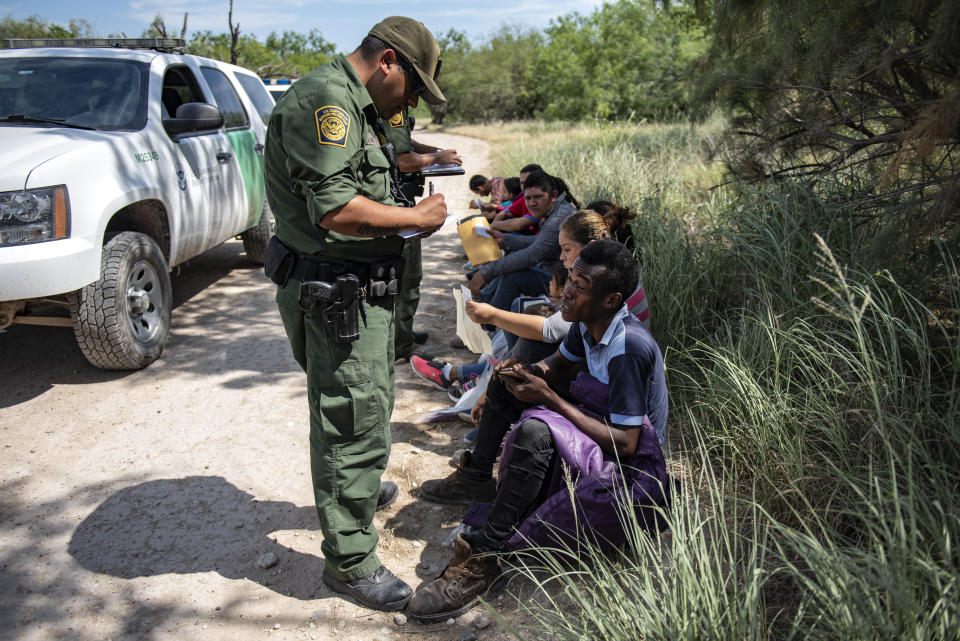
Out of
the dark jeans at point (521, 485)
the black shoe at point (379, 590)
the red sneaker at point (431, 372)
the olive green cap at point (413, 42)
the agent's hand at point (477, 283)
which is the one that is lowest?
the black shoe at point (379, 590)

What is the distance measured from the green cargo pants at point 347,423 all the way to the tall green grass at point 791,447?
0.64 metres

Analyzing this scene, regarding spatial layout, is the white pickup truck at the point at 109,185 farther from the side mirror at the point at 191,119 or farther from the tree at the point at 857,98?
the tree at the point at 857,98

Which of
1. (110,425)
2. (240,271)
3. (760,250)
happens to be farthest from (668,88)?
(110,425)

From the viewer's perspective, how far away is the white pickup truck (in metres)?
3.75

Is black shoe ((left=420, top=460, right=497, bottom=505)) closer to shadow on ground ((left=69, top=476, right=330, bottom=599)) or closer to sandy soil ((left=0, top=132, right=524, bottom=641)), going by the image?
sandy soil ((left=0, top=132, right=524, bottom=641))

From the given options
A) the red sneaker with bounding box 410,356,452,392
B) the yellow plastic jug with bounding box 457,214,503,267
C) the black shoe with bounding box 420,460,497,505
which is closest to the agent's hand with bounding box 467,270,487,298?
the yellow plastic jug with bounding box 457,214,503,267

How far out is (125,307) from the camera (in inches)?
166

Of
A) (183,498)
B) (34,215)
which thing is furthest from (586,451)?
(34,215)

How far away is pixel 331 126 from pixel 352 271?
0.51m

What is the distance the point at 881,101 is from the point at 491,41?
4044 centimetres

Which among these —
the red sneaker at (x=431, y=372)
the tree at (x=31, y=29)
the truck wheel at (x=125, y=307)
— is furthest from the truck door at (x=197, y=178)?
the tree at (x=31, y=29)

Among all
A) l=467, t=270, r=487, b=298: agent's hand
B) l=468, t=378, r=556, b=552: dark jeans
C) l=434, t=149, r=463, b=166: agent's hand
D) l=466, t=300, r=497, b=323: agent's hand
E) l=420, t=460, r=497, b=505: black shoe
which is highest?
l=434, t=149, r=463, b=166: agent's hand

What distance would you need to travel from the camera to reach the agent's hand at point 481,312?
10.7 feet

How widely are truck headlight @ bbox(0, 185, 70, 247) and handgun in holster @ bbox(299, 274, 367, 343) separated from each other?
2217 mm
